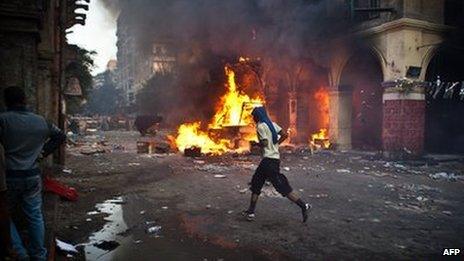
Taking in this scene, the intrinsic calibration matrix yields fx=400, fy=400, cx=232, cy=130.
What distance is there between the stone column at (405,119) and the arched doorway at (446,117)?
2.59 metres

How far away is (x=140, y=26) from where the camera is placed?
26828 millimetres

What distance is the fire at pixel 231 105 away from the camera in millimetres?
21745

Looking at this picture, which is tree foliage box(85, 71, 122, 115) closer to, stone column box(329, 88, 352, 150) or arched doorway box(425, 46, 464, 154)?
stone column box(329, 88, 352, 150)

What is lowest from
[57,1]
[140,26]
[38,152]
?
[38,152]

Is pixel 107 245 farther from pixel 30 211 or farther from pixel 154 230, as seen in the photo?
pixel 30 211

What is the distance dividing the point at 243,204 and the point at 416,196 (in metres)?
3.83

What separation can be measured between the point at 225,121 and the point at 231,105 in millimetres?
1089

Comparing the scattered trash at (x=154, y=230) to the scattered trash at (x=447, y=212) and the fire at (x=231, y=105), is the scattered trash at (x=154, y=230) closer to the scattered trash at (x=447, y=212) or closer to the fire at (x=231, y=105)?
the scattered trash at (x=447, y=212)

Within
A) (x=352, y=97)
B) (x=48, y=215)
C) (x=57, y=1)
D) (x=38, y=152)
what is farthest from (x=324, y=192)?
(x=352, y=97)

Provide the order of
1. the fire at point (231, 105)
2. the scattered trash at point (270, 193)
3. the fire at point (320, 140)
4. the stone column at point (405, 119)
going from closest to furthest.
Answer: the scattered trash at point (270, 193)
the stone column at point (405, 119)
the fire at point (320, 140)
the fire at point (231, 105)

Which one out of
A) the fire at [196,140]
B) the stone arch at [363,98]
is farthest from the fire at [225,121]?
the stone arch at [363,98]

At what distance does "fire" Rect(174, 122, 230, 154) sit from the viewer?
1883 cm

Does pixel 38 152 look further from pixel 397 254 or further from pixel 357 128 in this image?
pixel 357 128

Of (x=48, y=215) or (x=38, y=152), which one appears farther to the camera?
(x=48, y=215)
